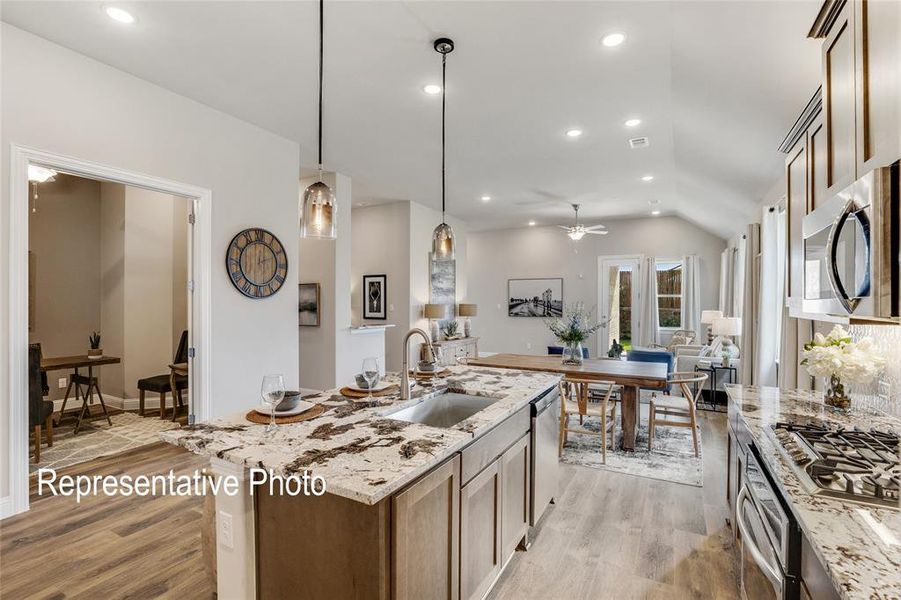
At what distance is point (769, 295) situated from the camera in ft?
14.5

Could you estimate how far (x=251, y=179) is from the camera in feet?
13.2

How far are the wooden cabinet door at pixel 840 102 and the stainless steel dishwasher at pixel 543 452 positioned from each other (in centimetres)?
165

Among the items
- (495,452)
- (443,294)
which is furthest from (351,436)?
(443,294)

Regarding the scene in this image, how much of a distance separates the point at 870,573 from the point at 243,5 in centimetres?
330

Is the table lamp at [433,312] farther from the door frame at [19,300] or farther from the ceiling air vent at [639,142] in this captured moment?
the door frame at [19,300]

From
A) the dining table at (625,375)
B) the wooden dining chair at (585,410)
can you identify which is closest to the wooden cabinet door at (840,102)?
the wooden dining chair at (585,410)

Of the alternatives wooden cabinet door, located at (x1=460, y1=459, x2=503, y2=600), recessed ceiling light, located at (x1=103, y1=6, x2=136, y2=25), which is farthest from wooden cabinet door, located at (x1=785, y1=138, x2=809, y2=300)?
recessed ceiling light, located at (x1=103, y1=6, x2=136, y2=25)

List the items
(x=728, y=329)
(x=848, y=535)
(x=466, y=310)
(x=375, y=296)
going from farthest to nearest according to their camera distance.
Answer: (x=466, y=310)
(x=375, y=296)
(x=728, y=329)
(x=848, y=535)

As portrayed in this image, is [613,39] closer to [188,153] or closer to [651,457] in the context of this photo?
[188,153]

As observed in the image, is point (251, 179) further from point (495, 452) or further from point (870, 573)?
point (870, 573)

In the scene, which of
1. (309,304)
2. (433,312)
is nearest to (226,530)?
(309,304)

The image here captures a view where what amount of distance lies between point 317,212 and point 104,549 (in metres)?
2.20

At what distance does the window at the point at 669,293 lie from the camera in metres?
8.47

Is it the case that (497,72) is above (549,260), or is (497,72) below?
above
